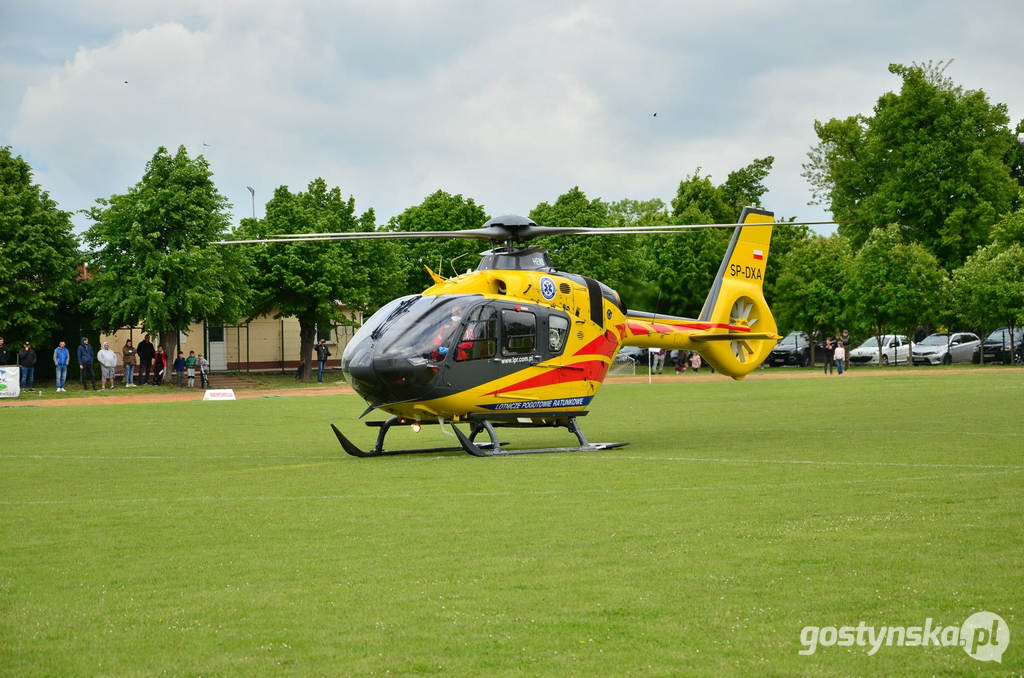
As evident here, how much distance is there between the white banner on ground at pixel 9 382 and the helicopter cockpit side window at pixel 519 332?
26.7 meters

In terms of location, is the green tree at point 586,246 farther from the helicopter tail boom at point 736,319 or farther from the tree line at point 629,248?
the helicopter tail boom at point 736,319

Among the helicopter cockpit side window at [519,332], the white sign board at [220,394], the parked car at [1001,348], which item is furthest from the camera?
the parked car at [1001,348]

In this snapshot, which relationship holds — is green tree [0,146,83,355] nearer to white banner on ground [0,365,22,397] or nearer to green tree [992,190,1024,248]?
white banner on ground [0,365,22,397]

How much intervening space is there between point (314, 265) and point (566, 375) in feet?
105

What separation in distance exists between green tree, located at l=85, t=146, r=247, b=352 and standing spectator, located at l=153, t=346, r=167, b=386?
53 centimetres

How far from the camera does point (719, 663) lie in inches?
262

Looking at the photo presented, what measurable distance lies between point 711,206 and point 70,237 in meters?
39.7

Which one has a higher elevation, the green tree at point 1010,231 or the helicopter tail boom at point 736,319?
the green tree at point 1010,231

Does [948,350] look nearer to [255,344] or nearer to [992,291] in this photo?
[992,291]

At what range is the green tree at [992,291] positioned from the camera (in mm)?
57500

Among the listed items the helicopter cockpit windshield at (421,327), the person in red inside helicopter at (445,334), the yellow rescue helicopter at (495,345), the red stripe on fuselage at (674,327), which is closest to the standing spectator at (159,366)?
the yellow rescue helicopter at (495,345)

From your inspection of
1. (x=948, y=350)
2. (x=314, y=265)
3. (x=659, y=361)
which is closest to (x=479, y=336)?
(x=314, y=265)

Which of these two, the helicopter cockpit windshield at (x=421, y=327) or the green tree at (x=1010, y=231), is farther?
the green tree at (x=1010, y=231)


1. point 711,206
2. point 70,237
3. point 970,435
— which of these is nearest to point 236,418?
point 970,435
